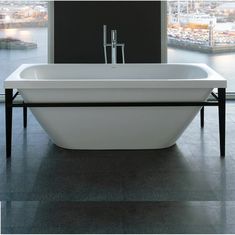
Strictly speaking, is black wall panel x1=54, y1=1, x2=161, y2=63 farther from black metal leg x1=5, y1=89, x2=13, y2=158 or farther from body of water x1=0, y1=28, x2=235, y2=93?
black metal leg x1=5, y1=89, x2=13, y2=158

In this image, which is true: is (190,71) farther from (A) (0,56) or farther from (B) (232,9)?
(A) (0,56)

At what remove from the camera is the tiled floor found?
2822 millimetres

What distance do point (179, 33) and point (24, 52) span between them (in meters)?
2.04

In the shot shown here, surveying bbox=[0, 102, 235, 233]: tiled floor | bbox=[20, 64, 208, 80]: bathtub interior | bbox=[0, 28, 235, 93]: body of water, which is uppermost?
bbox=[0, 28, 235, 93]: body of water

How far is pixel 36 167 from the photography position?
3.85 metres

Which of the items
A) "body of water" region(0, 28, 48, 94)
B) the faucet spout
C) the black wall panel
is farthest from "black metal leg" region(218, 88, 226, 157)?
"body of water" region(0, 28, 48, 94)

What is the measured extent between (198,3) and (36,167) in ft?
11.8

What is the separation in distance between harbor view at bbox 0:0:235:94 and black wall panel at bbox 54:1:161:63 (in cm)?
32

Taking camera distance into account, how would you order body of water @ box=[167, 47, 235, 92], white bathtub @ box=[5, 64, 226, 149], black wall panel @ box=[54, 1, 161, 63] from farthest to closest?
body of water @ box=[167, 47, 235, 92]
black wall panel @ box=[54, 1, 161, 63]
white bathtub @ box=[5, 64, 226, 149]

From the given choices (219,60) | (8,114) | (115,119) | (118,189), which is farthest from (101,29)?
(118,189)

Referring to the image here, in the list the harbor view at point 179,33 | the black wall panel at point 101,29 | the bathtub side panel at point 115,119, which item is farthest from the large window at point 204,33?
the bathtub side panel at point 115,119

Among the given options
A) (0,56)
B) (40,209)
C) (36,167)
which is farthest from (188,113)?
(0,56)

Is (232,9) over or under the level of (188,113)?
over

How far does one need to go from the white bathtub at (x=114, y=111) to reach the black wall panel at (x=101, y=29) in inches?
68.9
